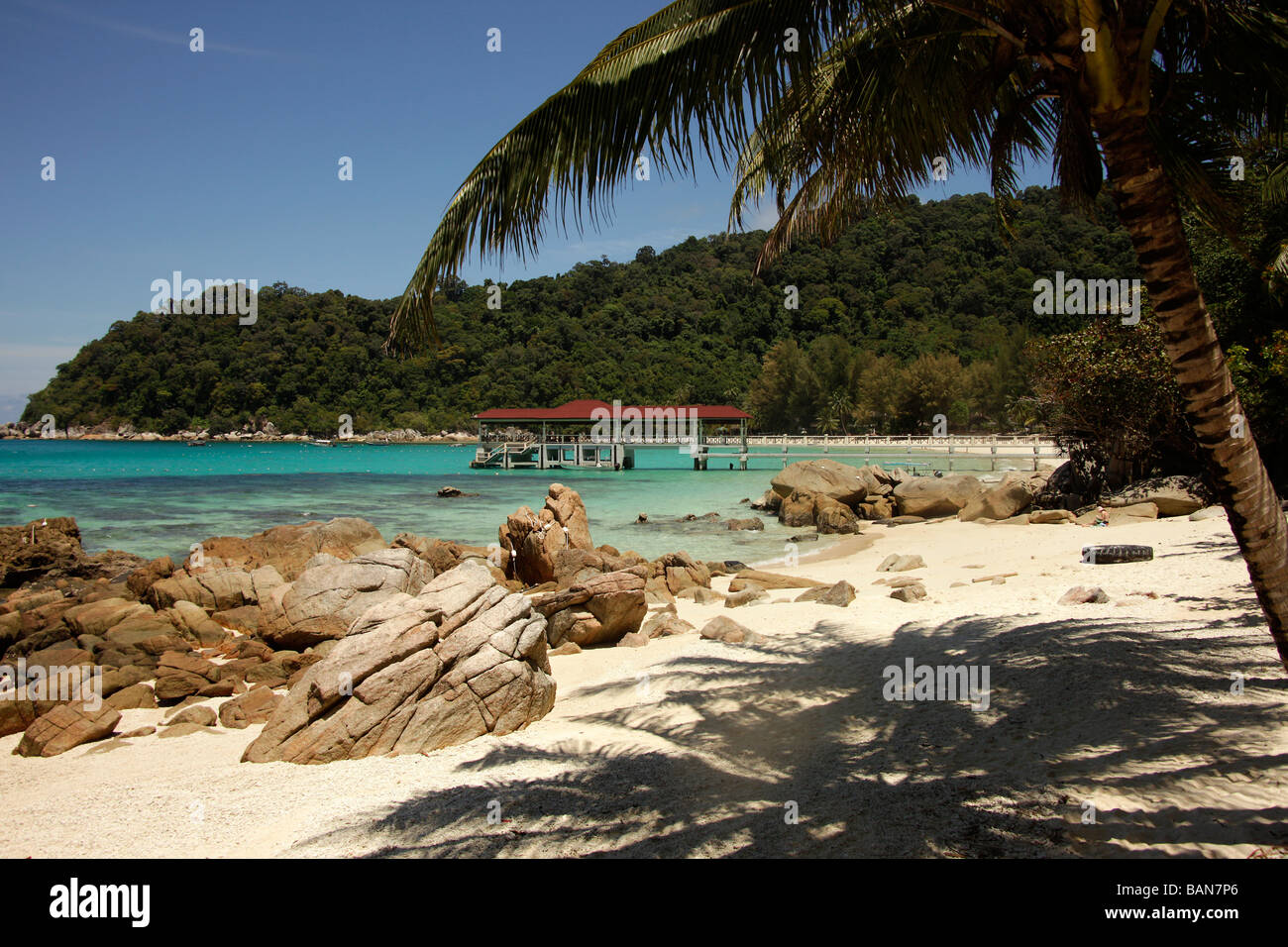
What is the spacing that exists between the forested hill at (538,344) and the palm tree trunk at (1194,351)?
190 feet

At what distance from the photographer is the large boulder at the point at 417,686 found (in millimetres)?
5148

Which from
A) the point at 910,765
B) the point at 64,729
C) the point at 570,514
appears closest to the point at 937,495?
the point at 570,514

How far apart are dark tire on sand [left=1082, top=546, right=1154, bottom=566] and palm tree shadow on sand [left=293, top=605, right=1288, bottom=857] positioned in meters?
2.89

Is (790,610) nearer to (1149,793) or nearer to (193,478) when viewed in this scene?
(1149,793)

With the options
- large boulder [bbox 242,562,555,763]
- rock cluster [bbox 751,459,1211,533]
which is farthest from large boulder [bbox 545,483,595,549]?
rock cluster [bbox 751,459,1211,533]

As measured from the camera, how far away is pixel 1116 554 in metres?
8.50

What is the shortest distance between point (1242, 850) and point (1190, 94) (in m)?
4.31

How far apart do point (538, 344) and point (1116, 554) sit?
74.9 m

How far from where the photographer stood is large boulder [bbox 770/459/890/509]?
71.5ft

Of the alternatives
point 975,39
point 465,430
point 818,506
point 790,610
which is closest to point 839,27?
point 975,39

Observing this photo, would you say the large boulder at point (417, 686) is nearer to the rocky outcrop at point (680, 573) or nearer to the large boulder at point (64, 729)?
→ the large boulder at point (64, 729)

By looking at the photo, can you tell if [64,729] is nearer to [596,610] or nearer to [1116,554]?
[596,610]

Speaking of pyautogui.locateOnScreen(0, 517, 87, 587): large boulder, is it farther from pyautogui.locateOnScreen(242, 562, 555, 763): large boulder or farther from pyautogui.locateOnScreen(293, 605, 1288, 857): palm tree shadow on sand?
pyautogui.locateOnScreen(293, 605, 1288, 857): palm tree shadow on sand

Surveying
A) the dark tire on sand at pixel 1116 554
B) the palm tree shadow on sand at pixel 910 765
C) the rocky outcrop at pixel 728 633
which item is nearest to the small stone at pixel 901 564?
the dark tire on sand at pixel 1116 554
